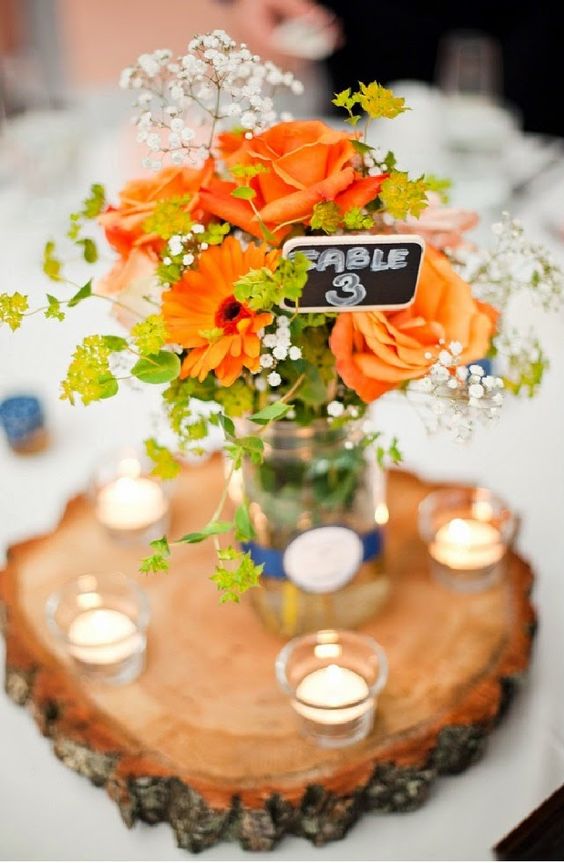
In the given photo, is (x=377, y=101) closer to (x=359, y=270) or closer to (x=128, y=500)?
→ (x=359, y=270)

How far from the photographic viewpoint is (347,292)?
68 cm

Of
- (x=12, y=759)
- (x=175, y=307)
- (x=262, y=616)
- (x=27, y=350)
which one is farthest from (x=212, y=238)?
(x=27, y=350)

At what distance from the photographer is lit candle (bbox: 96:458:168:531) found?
111 cm

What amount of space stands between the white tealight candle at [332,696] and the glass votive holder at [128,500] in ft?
1.04

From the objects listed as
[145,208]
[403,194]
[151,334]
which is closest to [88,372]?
[151,334]

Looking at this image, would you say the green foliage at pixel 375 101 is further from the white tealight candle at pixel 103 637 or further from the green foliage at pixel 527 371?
the white tealight candle at pixel 103 637

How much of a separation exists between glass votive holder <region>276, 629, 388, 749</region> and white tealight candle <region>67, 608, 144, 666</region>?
16 centimetres

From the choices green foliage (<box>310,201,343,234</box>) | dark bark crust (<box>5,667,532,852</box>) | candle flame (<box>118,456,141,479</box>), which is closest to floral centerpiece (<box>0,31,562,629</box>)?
green foliage (<box>310,201,343,234</box>)

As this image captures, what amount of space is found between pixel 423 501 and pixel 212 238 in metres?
0.55

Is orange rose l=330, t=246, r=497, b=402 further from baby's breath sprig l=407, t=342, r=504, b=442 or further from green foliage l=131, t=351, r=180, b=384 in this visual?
green foliage l=131, t=351, r=180, b=384

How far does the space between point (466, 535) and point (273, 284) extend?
1.78 ft

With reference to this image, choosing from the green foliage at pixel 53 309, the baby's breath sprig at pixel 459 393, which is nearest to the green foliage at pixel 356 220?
the baby's breath sprig at pixel 459 393

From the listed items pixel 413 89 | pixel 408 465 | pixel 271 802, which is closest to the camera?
pixel 271 802

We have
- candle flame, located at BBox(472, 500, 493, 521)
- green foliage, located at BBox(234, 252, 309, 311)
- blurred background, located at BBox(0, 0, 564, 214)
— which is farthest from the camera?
blurred background, located at BBox(0, 0, 564, 214)
